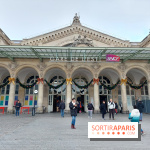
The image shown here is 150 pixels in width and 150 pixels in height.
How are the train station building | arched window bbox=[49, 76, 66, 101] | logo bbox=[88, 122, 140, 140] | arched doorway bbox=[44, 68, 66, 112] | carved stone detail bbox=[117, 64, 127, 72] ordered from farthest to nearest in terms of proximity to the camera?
arched window bbox=[49, 76, 66, 101], arched doorway bbox=[44, 68, 66, 112], carved stone detail bbox=[117, 64, 127, 72], the train station building, logo bbox=[88, 122, 140, 140]

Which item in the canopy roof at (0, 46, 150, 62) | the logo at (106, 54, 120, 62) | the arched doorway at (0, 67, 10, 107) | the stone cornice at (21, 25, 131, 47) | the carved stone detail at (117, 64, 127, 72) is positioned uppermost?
the stone cornice at (21, 25, 131, 47)

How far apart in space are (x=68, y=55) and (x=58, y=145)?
13.1 m

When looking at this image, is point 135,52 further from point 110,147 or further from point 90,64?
point 110,147

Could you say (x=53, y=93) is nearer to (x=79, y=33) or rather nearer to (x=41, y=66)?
(x=41, y=66)

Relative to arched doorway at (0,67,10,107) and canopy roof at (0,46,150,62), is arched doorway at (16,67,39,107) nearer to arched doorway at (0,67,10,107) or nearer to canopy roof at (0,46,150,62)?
arched doorway at (0,67,10,107)

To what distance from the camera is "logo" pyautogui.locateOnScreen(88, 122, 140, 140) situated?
13.1ft

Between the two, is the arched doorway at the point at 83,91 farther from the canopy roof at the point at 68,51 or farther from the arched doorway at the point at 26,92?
the arched doorway at the point at 26,92

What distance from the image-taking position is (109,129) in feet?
13.1

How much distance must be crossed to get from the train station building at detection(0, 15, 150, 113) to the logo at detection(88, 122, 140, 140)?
12230 millimetres

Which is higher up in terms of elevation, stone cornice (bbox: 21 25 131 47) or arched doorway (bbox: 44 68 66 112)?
stone cornice (bbox: 21 25 131 47)

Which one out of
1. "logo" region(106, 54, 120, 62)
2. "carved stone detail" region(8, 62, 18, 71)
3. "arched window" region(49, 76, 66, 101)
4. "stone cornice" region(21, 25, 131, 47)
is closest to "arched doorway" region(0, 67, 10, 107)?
"carved stone detail" region(8, 62, 18, 71)

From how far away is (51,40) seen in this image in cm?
2136

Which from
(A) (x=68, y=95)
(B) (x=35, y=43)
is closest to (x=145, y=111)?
(A) (x=68, y=95)

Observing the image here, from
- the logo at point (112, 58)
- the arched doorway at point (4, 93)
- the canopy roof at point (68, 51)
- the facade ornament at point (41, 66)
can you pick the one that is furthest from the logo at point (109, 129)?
the arched doorway at point (4, 93)
